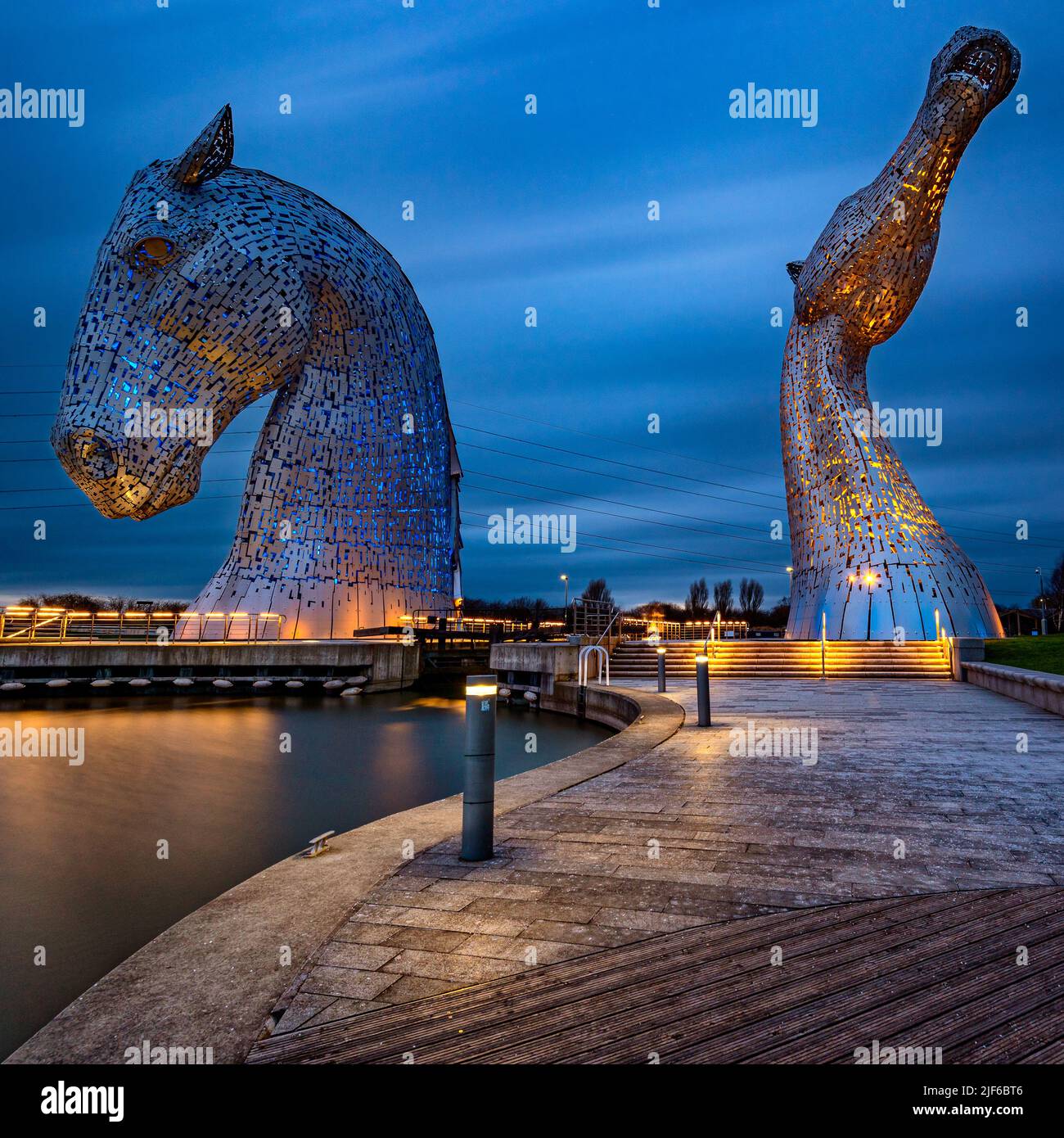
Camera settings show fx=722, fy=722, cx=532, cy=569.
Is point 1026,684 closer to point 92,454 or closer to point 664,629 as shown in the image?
point 664,629

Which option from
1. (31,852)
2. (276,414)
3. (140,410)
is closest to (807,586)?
(276,414)

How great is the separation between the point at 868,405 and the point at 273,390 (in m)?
18.8

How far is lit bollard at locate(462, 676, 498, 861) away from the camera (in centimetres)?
399

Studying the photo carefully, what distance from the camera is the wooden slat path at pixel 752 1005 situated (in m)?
2.11

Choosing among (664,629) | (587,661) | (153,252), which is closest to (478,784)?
(587,661)

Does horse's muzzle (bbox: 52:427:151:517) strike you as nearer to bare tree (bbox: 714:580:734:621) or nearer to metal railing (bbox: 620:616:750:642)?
metal railing (bbox: 620:616:750:642)

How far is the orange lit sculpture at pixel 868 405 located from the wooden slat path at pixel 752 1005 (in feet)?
68.7

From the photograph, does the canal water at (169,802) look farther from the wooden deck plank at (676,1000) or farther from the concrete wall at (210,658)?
the concrete wall at (210,658)

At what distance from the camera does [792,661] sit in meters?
20.9

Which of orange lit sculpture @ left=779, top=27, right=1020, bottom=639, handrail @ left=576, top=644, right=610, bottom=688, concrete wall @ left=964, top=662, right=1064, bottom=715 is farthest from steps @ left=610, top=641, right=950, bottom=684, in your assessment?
concrete wall @ left=964, top=662, right=1064, bottom=715

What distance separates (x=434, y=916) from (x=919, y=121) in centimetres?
2545

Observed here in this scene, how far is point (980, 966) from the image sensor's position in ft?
8.61

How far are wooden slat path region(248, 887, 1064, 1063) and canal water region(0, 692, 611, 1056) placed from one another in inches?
87.1
